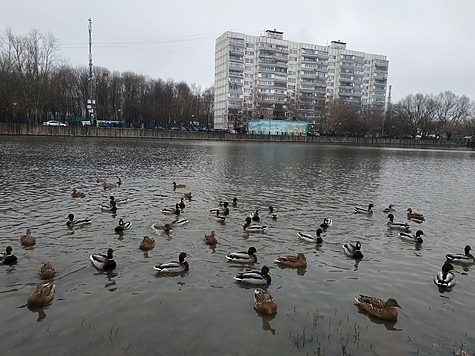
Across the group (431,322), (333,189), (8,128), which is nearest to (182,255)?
(431,322)

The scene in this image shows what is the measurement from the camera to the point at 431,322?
7.81 m

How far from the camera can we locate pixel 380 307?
797 cm

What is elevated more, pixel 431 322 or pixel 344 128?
pixel 344 128

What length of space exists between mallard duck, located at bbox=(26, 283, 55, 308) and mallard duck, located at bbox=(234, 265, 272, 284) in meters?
4.45

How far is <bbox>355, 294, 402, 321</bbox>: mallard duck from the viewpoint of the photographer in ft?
25.8

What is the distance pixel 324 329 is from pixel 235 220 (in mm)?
8648

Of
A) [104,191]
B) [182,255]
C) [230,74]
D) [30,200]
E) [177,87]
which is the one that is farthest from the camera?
[230,74]

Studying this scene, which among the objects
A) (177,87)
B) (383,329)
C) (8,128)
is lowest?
(383,329)

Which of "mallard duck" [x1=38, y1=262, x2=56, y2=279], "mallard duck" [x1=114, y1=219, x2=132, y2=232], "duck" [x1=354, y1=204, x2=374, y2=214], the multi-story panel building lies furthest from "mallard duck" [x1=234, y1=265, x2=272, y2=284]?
the multi-story panel building

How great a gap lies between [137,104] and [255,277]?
10126 cm

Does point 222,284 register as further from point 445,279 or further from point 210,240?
point 445,279

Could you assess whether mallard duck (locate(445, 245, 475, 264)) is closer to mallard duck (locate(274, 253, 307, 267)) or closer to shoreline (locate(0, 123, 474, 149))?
mallard duck (locate(274, 253, 307, 267))

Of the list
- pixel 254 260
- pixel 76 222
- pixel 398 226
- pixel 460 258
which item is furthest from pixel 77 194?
pixel 460 258

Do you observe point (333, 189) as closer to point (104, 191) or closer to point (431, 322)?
point (104, 191)
